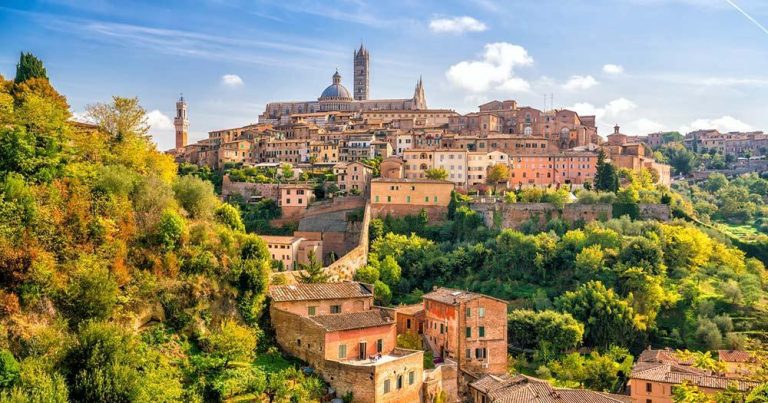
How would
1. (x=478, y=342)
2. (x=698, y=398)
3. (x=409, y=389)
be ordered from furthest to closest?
(x=478, y=342)
(x=409, y=389)
(x=698, y=398)

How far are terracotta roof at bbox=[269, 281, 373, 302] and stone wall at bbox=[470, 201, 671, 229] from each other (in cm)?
2057

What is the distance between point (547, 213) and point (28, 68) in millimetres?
31965

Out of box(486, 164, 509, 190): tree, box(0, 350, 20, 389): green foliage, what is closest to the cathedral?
box(486, 164, 509, 190): tree

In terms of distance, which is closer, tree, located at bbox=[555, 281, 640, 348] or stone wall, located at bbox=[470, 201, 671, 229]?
tree, located at bbox=[555, 281, 640, 348]

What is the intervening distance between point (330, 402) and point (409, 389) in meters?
3.01

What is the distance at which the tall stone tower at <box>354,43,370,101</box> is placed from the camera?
4139 inches

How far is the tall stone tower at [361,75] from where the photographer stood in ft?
345

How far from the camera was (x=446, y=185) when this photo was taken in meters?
47.6

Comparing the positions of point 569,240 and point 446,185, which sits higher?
point 446,185

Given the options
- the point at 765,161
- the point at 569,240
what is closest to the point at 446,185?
the point at 569,240

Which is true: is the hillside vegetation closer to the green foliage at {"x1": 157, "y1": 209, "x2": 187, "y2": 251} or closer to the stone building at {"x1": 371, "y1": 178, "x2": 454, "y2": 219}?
the green foliage at {"x1": 157, "y1": 209, "x2": 187, "y2": 251}

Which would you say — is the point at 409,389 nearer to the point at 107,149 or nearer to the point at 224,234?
the point at 224,234

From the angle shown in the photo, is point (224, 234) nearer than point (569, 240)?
Yes

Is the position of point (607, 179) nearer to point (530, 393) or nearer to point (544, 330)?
point (544, 330)
